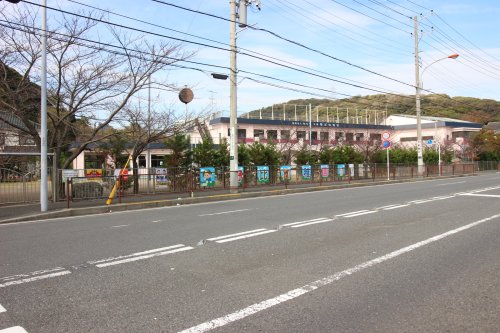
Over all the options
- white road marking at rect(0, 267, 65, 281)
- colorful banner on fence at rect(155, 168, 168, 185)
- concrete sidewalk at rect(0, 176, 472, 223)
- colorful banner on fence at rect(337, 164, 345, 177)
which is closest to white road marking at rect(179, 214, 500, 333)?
white road marking at rect(0, 267, 65, 281)

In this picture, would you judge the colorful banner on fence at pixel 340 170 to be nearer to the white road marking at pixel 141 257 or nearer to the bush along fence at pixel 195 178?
the bush along fence at pixel 195 178

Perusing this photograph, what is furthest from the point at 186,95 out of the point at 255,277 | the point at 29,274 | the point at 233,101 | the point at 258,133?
the point at 258,133

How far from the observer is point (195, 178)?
20391 mm

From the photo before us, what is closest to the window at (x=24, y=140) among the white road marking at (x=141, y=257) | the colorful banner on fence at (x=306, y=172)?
the white road marking at (x=141, y=257)

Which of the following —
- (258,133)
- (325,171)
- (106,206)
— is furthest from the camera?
(258,133)

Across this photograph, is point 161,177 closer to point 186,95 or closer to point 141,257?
point 186,95

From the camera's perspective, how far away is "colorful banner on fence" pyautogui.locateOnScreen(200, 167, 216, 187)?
21.0 meters

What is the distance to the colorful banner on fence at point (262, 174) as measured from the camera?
24.0m

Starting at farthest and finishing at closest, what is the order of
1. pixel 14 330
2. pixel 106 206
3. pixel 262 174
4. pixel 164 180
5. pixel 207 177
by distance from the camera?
pixel 262 174, pixel 207 177, pixel 164 180, pixel 106 206, pixel 14 330

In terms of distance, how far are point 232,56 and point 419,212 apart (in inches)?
492

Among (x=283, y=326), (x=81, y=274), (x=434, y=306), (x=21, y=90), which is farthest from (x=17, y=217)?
(x=434, y=306)

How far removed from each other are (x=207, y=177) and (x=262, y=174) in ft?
13.8

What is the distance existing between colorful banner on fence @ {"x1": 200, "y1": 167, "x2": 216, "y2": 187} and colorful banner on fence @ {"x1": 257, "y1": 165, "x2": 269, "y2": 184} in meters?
3.51

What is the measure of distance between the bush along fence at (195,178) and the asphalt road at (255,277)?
239 inches
